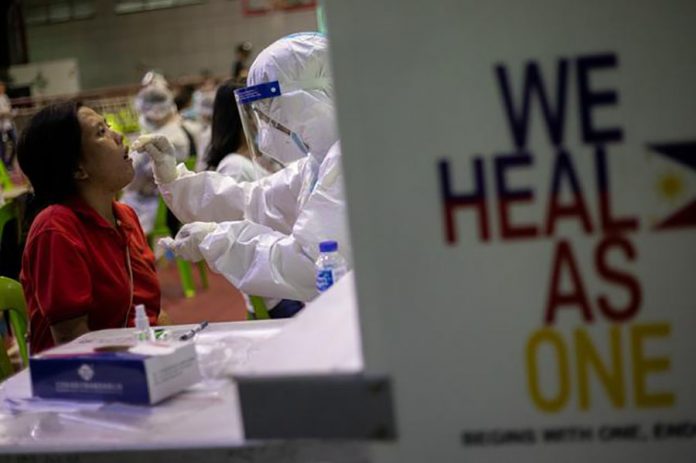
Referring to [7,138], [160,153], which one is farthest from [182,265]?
[160,153]

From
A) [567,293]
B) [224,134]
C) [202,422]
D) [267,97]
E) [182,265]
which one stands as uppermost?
[267,97]

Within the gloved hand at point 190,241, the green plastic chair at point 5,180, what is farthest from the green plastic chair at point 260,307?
the green plastic chair at point 5,180

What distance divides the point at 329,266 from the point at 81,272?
622 millimetres

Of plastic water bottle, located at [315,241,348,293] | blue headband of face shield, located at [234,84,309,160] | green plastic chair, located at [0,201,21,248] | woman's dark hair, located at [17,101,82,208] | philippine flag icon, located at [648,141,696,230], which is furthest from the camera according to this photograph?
green plastic chair, located at [0,201,21,248]

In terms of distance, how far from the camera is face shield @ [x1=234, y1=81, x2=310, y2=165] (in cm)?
269

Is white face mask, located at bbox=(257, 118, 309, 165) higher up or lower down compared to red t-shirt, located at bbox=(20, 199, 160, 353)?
higher up

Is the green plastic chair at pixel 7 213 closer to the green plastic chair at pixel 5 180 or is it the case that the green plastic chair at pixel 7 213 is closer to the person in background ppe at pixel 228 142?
the person in background ppe at pixel 228 142

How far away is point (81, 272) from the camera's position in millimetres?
2195

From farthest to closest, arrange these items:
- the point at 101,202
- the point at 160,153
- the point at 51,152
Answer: the point at 160,153
the point at 101,202
the point at 51,152

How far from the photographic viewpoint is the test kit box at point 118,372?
149 cm

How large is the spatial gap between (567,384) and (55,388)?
37.6 inches

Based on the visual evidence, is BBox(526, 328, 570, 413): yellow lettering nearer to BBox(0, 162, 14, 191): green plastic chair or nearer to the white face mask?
the white face mask

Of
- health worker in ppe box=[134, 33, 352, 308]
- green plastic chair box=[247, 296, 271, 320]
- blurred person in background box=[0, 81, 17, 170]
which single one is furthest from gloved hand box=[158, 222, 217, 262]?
blurred person in background box=[0, 81, 17, 170]

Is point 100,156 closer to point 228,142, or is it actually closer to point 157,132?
point 228,142
